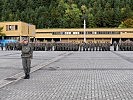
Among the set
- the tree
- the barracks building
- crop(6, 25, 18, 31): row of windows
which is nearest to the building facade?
crop(6, 25, 18, 31): row of windows

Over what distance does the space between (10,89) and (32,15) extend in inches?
5586

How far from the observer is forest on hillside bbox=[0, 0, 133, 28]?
14025 centimetres

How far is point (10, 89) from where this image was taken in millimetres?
9992

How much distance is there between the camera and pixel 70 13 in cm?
14950

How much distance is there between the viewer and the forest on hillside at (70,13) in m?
140

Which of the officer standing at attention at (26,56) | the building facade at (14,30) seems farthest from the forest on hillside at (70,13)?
the officer standing at attention at (26,56)

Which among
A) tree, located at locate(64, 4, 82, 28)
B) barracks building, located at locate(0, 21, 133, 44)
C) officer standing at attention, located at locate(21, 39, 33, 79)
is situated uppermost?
tree, located at locate(64, 4, 82, 28)

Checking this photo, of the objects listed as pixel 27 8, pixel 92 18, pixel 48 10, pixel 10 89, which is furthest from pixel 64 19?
pixel 10 89

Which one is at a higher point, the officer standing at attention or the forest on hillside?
the forest on hillside

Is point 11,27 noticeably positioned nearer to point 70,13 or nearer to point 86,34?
point 86,34

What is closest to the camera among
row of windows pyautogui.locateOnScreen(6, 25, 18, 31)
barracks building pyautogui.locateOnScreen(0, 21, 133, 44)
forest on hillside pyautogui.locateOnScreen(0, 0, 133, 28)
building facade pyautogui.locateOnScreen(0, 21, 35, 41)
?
building facade pyautogui.locateOnScreen(0, 21, 35, 41)

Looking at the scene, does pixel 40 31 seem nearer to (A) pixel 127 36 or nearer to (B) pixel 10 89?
(A) pixel 127 36

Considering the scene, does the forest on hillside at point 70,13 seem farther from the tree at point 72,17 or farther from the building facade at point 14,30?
the building facade at point 14,30

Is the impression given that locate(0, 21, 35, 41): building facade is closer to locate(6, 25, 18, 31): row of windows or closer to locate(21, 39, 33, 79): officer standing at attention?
locate(6, 25, 18, 31): row of windows
